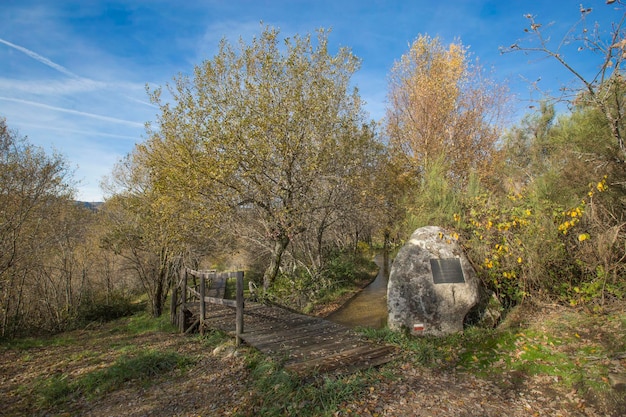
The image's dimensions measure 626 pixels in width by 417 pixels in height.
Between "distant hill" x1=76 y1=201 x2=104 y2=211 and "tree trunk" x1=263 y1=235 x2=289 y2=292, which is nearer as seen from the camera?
"tree trunk" x1=263 y1=235 x2=289 y2=292

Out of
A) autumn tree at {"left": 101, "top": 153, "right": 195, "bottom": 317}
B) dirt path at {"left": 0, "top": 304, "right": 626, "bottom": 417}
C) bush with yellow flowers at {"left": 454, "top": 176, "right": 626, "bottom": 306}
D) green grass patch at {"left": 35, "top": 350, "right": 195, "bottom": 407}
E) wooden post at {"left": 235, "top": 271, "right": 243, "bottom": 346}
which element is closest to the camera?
dirt path at {"left": 0, "top": 304, "right": 626, "bottom": 417}

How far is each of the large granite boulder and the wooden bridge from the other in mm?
1069

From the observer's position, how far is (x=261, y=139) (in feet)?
30.7

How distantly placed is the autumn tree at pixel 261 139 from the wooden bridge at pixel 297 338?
8.98ft

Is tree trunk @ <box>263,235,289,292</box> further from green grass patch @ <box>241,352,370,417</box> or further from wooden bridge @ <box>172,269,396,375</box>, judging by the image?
green grass patch @ <box>241,352,370,417</box>

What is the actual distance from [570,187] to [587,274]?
7.99 ft

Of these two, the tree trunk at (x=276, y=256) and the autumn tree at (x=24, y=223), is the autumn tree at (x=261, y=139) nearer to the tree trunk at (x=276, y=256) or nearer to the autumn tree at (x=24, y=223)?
the tree trunk at (x=276, y=256)

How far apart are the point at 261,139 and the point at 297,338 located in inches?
223

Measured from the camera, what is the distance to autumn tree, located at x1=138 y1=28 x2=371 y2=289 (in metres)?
9.23

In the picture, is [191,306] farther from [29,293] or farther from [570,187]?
[570,187]

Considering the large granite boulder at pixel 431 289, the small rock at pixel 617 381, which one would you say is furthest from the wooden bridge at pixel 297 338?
the small rock at pixel 617 381

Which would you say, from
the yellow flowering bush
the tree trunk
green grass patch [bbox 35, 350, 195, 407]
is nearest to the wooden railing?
green grass patch [bbox 35, 350, 195, 407]

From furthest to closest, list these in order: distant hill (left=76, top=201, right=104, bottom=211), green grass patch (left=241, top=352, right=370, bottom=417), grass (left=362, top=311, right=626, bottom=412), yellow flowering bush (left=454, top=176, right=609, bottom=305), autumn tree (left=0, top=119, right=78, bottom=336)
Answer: distant hill (left=76, top=201, right=104, bottom=211) < autumn tree (left=0, top=119, right=78, bottom=336) < yellow flowering bush (left=454, top=176, right=609, bottom=305) < grass (left=362, top=311, right=626, bottom=412) < green grass patch (left=241, top=352, right=370, bottom=417)

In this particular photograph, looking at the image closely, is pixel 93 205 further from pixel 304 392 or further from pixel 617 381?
pixel 617 381
